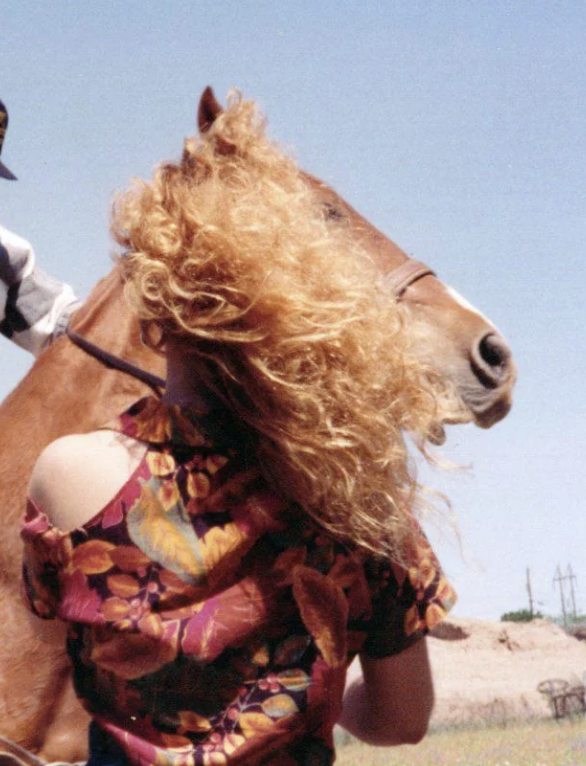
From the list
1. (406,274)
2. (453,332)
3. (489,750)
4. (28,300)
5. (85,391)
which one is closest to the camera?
(85,391)

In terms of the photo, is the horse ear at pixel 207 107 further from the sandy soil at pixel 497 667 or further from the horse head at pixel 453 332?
the sandy soil at pixel 497 667

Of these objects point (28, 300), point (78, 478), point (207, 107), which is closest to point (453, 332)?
point (207, 107)

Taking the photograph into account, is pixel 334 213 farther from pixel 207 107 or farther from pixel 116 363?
pixel 116 363

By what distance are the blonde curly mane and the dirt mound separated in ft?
33.4

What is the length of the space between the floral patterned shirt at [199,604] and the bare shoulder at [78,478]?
0.01m

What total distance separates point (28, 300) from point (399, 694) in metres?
2.33

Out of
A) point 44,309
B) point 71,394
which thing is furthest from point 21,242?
point 71,394

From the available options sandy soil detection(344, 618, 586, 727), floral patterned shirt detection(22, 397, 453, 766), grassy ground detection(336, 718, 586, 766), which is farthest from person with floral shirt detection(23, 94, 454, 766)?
sandy soil detection(344, 618, 586, 727)

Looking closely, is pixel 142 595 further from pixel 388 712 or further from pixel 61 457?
pixel 388 712

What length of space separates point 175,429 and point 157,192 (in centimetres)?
33

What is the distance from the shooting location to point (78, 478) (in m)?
1.29

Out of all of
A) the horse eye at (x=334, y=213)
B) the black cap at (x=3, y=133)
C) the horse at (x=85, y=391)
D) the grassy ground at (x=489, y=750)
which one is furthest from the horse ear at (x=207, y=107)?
the grassy ground at (x=489, y=750)

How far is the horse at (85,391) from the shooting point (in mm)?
2506

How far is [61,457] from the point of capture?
4.23 feet
